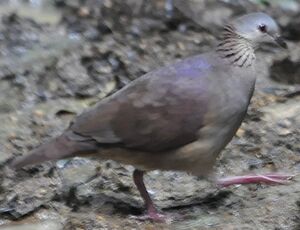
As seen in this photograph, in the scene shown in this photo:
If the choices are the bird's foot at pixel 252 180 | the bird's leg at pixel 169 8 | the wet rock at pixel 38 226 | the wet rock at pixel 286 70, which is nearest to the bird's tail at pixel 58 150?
the wet rock at pixel 38 226

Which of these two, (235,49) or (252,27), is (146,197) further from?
(252,27)

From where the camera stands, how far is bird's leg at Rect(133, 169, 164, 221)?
14.6 ft

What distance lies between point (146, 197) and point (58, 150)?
0.49m

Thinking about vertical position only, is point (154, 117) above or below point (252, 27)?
Answer: below

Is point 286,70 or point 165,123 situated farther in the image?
point 286,70

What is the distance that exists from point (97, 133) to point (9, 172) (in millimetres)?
741

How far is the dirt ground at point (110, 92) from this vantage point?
449 cm

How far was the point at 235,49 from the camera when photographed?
4.54 meters

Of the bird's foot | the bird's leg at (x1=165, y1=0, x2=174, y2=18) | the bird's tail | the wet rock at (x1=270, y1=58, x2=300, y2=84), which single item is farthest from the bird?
the bird's leg at (x1=165, y1=0, x2=174, y2=18)

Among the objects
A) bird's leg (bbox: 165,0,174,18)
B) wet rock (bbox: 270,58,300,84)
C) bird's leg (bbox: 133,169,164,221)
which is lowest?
bird's leg (bbox: 133,169,164,221)

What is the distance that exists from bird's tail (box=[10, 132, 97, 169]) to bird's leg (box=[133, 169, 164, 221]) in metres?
0.28

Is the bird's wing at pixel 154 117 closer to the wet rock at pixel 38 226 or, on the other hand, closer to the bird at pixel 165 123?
the bird at pixel 165 123

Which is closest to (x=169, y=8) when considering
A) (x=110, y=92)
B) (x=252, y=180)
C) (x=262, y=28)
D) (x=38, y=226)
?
(x=110, y=92)

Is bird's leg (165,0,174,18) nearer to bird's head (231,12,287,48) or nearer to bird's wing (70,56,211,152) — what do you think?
bird's head (231,12,287,48)
